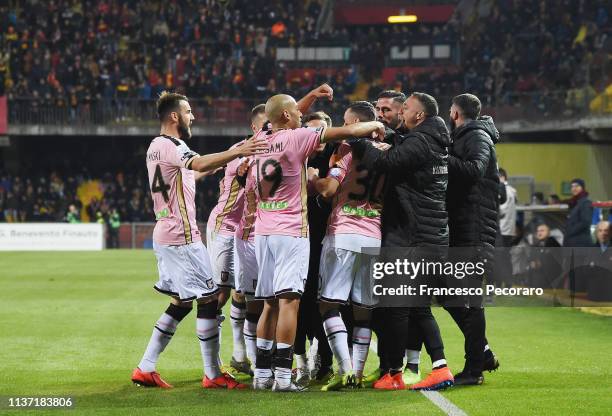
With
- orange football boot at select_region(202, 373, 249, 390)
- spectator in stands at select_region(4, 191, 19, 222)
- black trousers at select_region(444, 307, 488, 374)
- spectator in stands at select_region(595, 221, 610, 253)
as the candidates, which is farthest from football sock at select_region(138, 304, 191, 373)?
spectator in stands at select_region(4, 191, 19, 222)

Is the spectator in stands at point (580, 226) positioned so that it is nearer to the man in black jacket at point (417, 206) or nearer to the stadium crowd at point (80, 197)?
the man in black jacket at point (417, 206)

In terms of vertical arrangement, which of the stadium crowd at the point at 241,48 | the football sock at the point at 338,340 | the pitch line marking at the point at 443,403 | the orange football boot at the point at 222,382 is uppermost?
the stadium crowd at the point at 241,48

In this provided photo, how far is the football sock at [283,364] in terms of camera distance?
26.8 ft

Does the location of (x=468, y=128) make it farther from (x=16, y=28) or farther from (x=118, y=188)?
(x=16, y=28)

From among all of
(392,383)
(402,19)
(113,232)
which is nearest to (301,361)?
(392,383)

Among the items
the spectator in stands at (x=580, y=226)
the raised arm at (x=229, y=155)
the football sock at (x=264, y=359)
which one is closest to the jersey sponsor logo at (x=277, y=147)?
the raised arm at (x=229, y=155)

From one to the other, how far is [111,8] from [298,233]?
39.1m

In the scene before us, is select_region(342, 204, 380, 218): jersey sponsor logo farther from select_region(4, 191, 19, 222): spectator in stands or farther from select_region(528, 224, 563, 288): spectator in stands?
select_region(4, 191, 19, 222): spectator in stands

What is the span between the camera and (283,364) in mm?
8188

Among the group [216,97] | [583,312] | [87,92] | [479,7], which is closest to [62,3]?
[87,92]

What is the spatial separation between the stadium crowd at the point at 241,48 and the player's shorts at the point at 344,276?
2923 cm

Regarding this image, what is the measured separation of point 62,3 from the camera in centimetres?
4547

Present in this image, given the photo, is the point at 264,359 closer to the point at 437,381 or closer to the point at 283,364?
the point at 283,364

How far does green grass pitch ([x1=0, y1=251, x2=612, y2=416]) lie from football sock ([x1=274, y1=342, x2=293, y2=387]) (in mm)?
177
